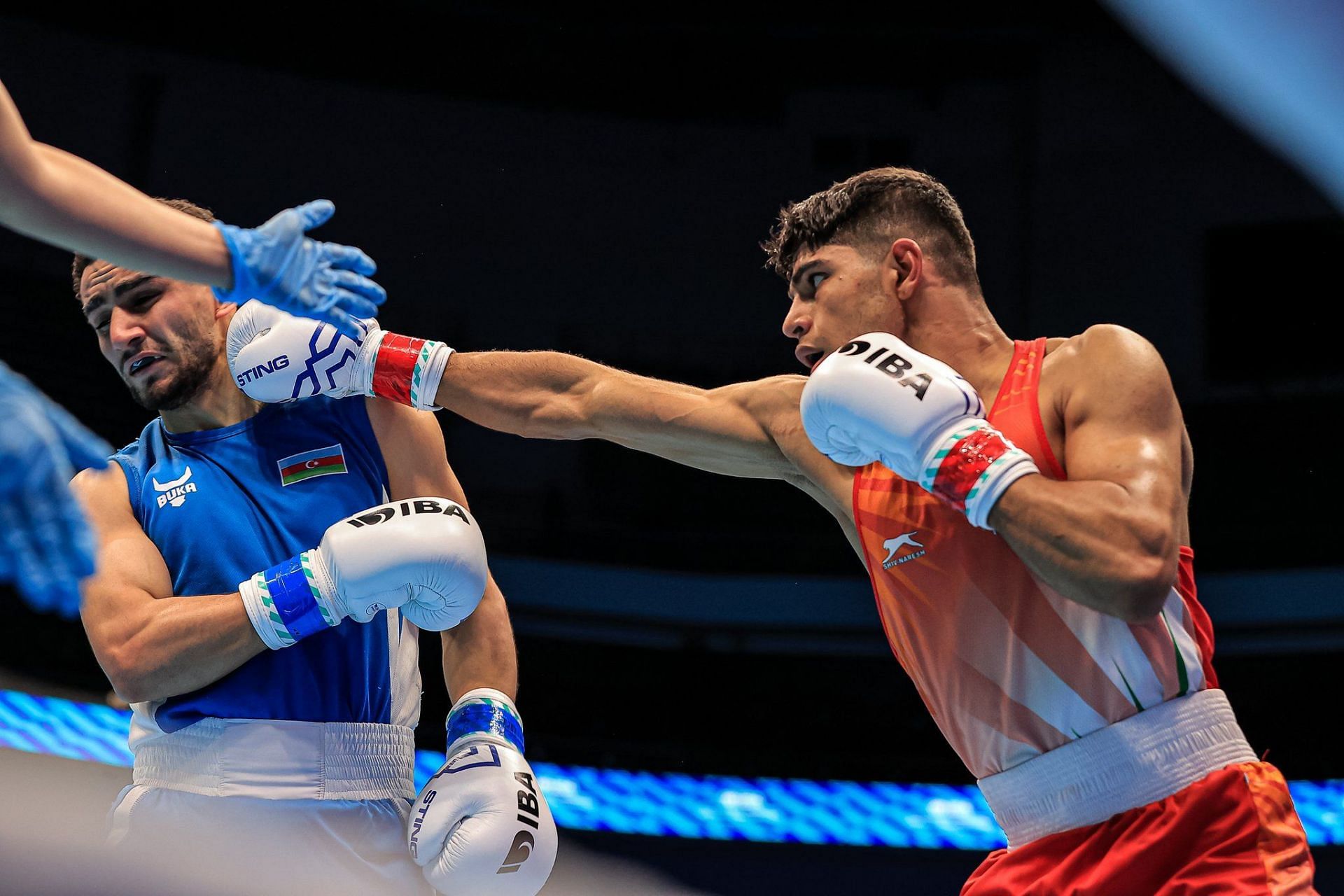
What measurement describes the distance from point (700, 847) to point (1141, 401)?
545 cm

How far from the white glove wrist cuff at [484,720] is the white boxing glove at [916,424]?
96 centimetres

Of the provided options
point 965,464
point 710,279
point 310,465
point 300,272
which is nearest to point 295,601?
point 310,465

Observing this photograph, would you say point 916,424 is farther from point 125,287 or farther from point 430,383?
point 125,287

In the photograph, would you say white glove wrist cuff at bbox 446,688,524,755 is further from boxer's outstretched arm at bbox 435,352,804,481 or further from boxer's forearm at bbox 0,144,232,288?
boxer's forearm at bbox 0,144,232,288

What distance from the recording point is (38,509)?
201 centimetres

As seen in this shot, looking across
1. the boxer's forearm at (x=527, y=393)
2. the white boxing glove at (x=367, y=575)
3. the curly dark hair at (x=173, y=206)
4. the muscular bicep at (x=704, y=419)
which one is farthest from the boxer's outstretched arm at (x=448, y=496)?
the curly dark hair at (x=173, y=206)

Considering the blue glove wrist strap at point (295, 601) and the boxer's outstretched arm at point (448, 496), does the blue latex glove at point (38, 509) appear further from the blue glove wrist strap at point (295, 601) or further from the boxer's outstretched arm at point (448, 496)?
the boxer's outstretched arm at point (448, 496)

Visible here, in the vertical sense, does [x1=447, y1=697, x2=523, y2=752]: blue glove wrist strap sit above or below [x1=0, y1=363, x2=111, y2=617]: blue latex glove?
below

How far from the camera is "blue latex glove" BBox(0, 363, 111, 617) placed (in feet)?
6.49

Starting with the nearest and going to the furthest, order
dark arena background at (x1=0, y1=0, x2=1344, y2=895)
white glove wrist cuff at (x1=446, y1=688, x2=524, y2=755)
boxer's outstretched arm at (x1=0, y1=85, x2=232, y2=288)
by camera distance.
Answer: boxer's outstretched arm at (x1=0, y1=85, x2=232, y2=288), white glove wrist cuff at (x1=446, y1=688, x2=524, y2=755), dark arena background at (x1=0, y1=0, x2=1344, y2=895)

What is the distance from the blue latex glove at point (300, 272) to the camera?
2084 mm

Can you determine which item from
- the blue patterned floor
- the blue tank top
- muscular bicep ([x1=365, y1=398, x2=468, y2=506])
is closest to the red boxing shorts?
the blue tank top

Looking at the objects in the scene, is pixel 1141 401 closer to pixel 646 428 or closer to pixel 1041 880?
pixel 1041 880

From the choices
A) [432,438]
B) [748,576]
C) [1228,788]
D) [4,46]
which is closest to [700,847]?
[748,576]
